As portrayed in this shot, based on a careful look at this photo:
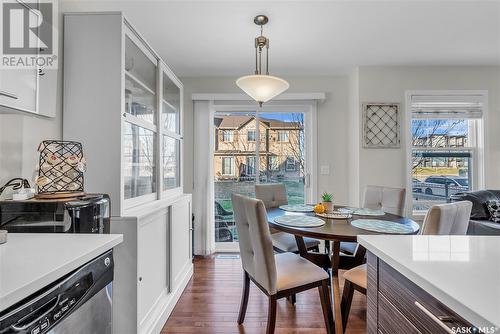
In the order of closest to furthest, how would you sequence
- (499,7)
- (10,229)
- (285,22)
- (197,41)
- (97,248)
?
1. (97,248)
2. (10,229)
3. (499,7)
4. (285,22)
5. (197,41)

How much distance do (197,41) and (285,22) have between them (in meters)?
0.89

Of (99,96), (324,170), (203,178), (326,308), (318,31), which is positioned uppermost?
(318,31)

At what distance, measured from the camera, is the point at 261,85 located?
6.71 ft

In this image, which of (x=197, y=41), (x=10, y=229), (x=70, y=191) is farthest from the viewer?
(x=197, y=41)

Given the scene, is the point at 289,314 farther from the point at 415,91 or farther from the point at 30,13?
the point at 415,91

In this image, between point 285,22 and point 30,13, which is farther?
point 285,22

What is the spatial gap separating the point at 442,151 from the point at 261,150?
2338mm

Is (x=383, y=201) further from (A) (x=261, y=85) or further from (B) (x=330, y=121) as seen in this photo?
(A) (x=261, y=85)

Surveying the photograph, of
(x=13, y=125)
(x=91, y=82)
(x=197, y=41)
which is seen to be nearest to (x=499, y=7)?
(x=197, y=41)

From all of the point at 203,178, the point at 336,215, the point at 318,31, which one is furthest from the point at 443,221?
the point at 203,178

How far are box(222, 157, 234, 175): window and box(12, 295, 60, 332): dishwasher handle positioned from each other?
2987 mm

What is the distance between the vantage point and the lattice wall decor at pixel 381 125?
10.6ft

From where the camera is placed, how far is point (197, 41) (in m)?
2.59

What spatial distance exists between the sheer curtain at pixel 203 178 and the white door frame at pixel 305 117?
0.08m
